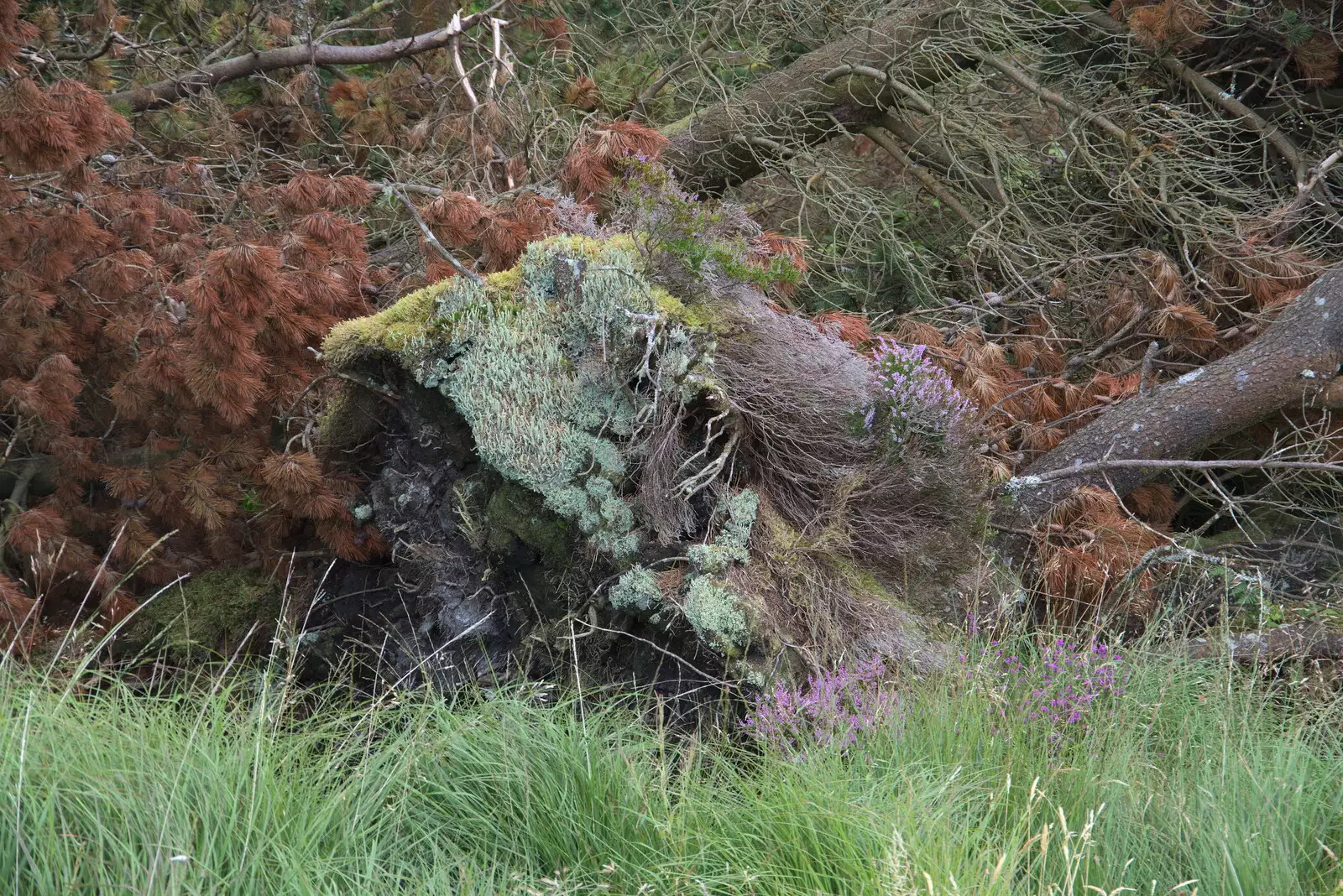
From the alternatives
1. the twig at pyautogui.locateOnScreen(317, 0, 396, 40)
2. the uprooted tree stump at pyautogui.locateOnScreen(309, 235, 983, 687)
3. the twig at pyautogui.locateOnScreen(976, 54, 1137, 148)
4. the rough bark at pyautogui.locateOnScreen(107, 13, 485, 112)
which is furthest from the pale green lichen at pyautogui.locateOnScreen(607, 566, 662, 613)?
the twig at pyautogui.locateOnScreen(976, 54, 1137, 148)

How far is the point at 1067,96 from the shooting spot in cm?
689

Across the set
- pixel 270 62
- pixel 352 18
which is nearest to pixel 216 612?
pixel 270 62

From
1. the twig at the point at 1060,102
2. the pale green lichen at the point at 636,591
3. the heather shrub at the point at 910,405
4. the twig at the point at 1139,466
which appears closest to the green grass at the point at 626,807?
the pale green lichen at the point at 636,591

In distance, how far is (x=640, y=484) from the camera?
3.67 meters

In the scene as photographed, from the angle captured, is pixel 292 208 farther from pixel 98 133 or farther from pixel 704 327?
pixel 704 327

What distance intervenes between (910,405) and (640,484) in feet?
3.35

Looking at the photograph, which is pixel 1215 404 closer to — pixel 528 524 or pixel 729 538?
pixel 729 538

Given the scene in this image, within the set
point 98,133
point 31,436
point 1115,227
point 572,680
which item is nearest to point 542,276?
point 572,680

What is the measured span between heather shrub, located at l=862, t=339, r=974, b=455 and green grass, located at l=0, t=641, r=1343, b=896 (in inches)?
42.7

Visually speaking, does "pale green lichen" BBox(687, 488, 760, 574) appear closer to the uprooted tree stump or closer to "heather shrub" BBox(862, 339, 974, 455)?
the uprooted tree stump

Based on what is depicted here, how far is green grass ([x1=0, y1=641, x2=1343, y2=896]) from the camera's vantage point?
2.21 meters

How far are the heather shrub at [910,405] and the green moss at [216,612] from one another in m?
2.70

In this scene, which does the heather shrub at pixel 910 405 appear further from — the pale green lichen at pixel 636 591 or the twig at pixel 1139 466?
the pale green lichen at pixel 636 591

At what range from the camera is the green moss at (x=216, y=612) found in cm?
461
